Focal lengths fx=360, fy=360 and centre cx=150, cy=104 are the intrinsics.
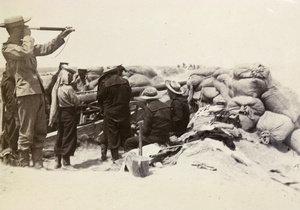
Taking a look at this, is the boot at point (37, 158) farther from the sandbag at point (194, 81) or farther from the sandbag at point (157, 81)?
the sandbag at point (194, 81)

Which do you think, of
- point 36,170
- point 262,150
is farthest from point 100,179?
point 262,150

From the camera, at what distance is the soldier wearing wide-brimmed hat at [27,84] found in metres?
4.05

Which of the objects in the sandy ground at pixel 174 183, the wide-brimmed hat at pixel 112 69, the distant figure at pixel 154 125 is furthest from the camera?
the wide-brimmed hat at pixel 112 69

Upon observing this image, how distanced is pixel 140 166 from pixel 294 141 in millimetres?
1756

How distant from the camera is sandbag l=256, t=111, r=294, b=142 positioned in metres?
4.06

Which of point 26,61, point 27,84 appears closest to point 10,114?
point 27,84

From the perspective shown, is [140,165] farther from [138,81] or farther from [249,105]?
[249,105]

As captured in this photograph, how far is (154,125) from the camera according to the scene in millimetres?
3992

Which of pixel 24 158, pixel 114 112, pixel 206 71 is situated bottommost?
pixel 24 158

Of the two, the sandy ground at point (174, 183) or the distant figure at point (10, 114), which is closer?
the sandy ground at point (174, 183)

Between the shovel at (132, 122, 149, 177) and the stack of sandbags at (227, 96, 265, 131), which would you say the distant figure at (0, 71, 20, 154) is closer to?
the shovel at (132, 122, 149, 177)

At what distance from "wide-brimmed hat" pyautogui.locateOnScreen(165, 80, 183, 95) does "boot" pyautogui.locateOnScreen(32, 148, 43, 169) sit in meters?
1.62

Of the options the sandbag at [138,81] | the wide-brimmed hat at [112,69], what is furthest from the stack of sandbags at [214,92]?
the wide-brimmed hat at [112,69]

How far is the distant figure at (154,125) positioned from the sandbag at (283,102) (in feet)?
3.82
